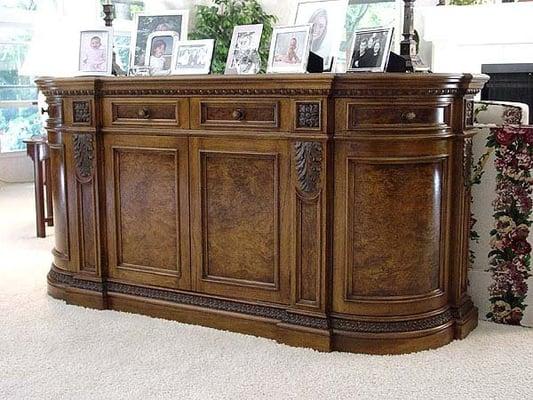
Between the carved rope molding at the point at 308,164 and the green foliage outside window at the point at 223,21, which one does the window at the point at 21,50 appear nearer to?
the green foliage outside window at the point at 223,21

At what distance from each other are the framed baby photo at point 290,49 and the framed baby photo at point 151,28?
56cm

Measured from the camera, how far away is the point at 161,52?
3.23 meters

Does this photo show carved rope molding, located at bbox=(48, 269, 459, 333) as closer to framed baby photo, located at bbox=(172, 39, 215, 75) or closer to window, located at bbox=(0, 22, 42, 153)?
framed baby photo, located at bbox=(172, 39, 215, 75)

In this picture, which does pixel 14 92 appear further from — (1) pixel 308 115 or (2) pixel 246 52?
(1) pixel 308 115

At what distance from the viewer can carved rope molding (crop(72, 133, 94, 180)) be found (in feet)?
10.1

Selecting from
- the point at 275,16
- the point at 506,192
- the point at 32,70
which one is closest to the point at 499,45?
the point at 275,16

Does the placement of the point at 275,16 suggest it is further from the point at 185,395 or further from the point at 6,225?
the point at 185,395

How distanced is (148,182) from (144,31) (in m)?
0.78

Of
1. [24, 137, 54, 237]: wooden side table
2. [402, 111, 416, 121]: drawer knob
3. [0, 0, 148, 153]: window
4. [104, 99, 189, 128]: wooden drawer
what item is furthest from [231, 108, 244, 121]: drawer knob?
[0, 0, 148, 153]: window

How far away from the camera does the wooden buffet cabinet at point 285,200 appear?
2.55 meters

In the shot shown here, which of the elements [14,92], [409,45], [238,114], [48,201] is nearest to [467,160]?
[409,45]

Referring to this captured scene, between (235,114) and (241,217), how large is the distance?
1.33 feet

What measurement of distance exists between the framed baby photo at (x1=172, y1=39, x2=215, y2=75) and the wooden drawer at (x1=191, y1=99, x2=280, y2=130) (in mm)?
306

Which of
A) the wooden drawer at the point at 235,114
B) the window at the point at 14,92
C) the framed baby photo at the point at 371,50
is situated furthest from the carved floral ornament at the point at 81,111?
the window at the point at 14,92
